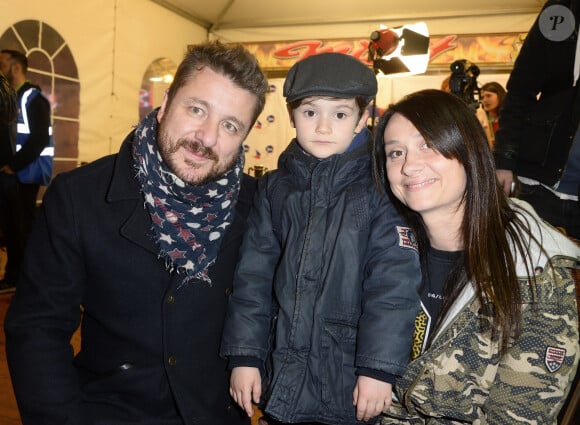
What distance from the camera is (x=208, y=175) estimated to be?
1.65 m

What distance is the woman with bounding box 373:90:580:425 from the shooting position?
4.55 ft

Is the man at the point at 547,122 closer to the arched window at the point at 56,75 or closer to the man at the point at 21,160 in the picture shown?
the man at the point at 21,160

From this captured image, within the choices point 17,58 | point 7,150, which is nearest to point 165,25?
point 17,58

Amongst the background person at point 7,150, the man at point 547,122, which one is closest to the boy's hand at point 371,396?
the man at point 547,122

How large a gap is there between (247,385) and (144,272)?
1.52 feet

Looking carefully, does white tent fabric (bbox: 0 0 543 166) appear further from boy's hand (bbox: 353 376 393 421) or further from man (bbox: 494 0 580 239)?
boy's hand (bbox: 353 376 393 421)

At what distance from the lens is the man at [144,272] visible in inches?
59.8

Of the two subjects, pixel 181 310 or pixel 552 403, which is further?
pixel 181 310

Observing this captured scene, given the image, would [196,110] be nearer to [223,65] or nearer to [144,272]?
[223,65]

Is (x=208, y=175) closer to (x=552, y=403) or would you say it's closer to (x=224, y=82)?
(x=224, y=82)

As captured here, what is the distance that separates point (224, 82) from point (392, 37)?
4.03m

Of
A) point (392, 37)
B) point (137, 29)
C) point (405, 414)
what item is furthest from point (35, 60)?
point (405, 414)

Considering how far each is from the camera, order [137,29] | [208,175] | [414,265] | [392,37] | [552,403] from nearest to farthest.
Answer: [552,403] → [414,265] → [208,175] → [392,37] → [137,29]

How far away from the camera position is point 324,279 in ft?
5.19
